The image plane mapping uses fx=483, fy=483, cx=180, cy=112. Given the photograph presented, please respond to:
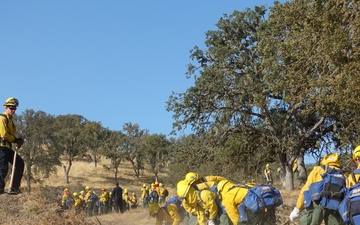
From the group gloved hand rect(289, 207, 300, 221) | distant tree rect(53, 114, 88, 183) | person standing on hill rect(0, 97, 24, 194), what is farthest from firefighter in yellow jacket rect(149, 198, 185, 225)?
distant tree rect(53, 114, 88, 183)

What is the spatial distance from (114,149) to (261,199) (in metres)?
63.9

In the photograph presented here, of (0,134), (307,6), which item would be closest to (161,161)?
(307,6)

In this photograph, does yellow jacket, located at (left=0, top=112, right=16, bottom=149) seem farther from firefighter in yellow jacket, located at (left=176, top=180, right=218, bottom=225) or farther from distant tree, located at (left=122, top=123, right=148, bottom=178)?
distant tree, located at (left=122, top=123, right=148, bottom=178)

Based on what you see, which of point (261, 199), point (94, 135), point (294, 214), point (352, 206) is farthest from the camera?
point (94, 135)

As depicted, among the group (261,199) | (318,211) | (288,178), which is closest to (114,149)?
(288,178)

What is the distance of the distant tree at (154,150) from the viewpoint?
228ft

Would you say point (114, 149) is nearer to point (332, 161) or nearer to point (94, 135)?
point (94, 135)

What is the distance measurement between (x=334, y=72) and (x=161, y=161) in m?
57.3

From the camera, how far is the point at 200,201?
7.25m

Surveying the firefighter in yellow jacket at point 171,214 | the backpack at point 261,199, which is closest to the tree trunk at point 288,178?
the firefighter in yellow jacket at point 171,214

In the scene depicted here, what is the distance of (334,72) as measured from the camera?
12.8 metres

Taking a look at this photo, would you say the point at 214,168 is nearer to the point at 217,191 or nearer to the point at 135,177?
the point at 217,191

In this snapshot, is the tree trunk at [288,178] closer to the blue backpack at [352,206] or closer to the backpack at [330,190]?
the backpack at [330,190]

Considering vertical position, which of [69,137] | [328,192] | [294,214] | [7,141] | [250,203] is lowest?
[294,214]
